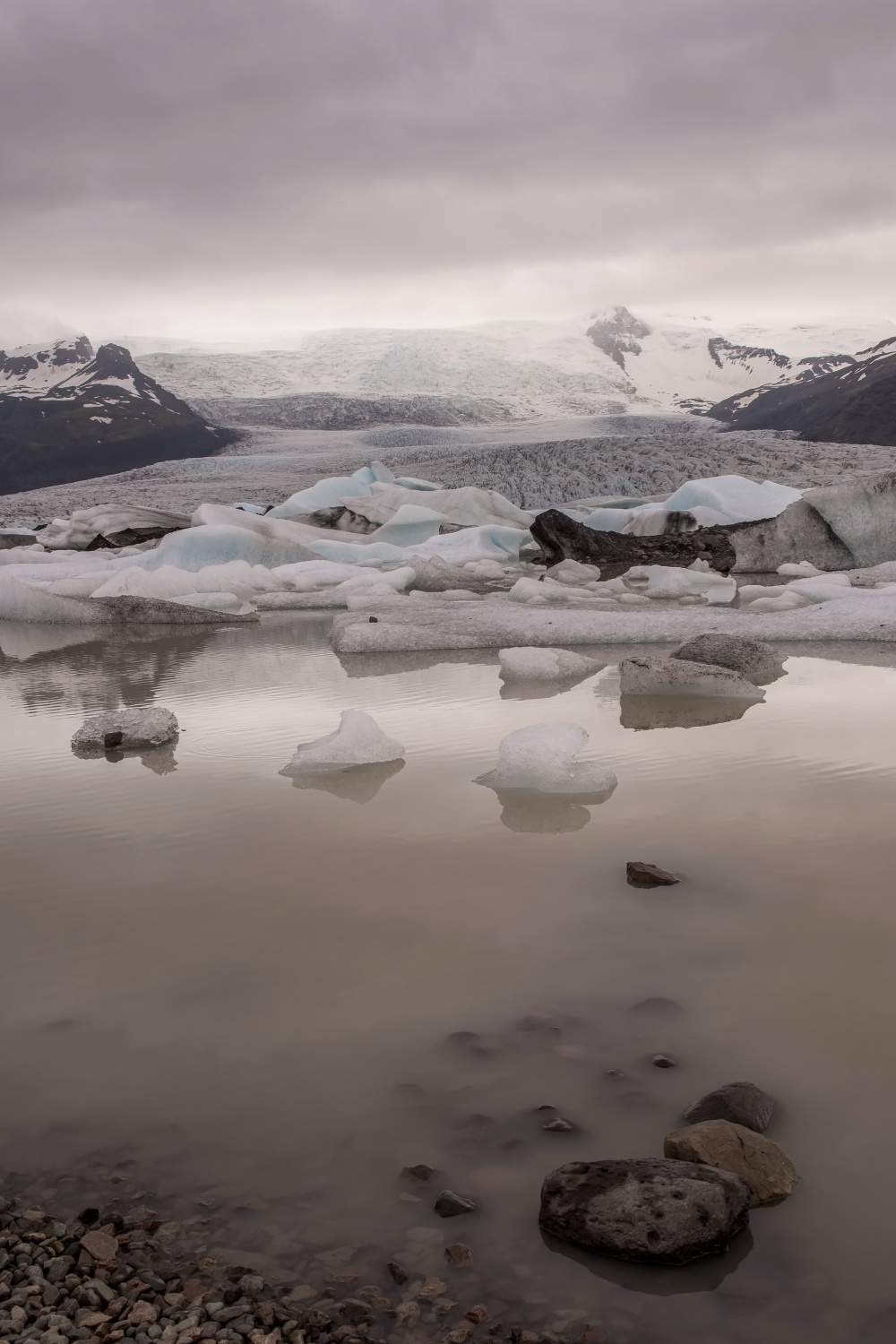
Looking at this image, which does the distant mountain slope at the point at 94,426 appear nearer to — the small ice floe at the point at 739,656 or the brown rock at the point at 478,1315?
the small ice floe at the point at 739,656

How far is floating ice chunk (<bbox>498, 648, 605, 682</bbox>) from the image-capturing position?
11.6 feet

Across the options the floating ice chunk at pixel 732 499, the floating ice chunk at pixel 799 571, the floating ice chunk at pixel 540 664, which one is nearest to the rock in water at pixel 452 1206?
the floating ice chunk at pixel 540 664

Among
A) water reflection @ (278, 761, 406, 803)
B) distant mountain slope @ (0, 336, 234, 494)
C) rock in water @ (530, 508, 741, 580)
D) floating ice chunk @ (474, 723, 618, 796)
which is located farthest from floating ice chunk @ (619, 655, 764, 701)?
distant mountain slope @ (0, 336, 234, 494)

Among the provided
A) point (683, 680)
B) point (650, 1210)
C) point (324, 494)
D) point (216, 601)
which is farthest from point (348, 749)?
point (324, 494)

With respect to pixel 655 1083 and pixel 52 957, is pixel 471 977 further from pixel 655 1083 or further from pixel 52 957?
pixel 52 957

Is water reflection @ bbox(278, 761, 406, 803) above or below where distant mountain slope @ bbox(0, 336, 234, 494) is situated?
below

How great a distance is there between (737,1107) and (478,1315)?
377 mm

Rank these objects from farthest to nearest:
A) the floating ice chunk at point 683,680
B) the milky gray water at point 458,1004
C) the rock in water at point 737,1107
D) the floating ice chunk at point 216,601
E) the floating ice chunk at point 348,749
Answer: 1. the floating ice chunk at point 216,601
2. the floating ice chunk at point 683,680
3. the floating ice chunk at point 348,749
4. the rock in water at point 737,1107
5. the milky gray water at point 458,1004

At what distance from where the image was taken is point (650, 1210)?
0.92m

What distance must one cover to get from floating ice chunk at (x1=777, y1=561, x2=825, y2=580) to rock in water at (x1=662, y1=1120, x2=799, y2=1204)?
6.92 metres

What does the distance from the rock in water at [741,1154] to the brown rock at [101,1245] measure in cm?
55

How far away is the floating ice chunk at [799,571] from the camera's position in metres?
7.44

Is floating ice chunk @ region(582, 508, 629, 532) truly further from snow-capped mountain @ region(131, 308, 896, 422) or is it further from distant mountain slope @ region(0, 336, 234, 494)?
snow-capped mountain @ region(131, 308, 896, 422)

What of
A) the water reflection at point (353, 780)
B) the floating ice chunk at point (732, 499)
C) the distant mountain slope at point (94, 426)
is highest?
the distant mountain slope at point (94, 426)
